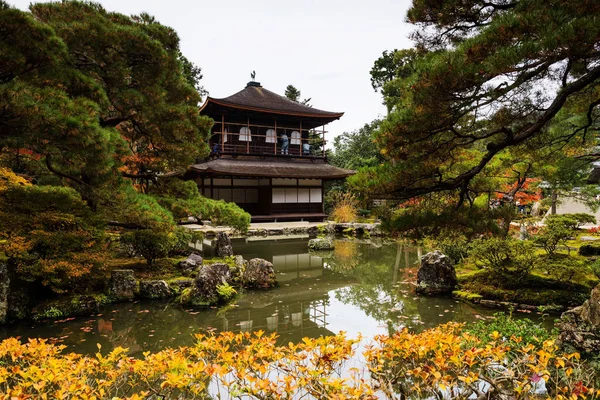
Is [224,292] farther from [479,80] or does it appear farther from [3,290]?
[479,80]

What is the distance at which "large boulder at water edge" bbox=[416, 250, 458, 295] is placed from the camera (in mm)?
6889

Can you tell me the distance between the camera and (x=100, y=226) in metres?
6.12

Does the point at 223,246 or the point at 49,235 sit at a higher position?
the point at 49,235

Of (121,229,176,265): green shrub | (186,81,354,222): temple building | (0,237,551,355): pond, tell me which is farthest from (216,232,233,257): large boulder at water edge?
(186,81,354,222): temple building

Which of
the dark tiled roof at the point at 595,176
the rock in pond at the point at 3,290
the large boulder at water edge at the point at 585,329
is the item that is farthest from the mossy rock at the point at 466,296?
the rock in pond at the point at 3,290

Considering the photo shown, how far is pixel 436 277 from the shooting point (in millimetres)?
6992

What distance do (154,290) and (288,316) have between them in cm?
268

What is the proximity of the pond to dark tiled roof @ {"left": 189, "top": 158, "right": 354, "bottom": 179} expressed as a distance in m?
8.74

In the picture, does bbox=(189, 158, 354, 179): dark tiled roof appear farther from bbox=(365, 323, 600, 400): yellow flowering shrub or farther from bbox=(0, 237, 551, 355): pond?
bbox=(365, 323, 600, 400): yellow flowering shrub

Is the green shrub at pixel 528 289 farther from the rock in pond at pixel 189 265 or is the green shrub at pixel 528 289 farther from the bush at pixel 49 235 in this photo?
the bush at pixel 49 235

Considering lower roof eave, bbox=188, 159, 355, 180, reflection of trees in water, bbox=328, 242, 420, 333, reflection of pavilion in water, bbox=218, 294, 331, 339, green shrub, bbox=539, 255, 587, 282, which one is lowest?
reflection of pavilion in water, bbox=218, 294, 331, 339

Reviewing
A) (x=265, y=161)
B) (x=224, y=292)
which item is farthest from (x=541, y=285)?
(x=265, y=161)

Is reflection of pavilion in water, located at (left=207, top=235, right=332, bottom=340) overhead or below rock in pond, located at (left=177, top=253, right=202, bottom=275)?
below

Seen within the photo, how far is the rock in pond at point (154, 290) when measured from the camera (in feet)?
22.4
